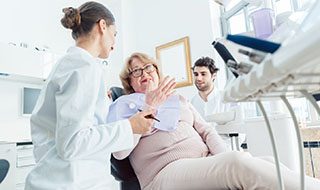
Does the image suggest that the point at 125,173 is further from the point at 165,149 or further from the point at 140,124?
the point at 140,124

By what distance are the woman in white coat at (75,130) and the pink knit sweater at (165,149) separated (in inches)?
9.1

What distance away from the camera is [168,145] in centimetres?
126

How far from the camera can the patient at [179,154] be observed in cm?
88

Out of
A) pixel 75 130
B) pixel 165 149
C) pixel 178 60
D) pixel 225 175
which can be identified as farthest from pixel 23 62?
pixel 225 175

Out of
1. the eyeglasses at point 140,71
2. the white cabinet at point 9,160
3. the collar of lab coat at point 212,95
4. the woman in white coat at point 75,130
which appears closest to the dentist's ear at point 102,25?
the woman in white coat at point 75,130

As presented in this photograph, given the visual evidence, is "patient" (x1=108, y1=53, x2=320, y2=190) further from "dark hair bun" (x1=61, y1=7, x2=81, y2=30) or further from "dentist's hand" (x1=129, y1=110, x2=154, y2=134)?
"dark hair bun" (x1=61, y1=7, x2=81, y2=30)

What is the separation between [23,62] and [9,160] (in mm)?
1137

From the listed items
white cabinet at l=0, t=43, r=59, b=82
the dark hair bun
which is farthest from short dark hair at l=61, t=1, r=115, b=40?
white cabinet at l=0, t=43, r=59, b=82

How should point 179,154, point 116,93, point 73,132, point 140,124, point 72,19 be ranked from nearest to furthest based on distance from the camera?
1. point 73,132
2. point 140,124
3. point 72,19
4. point 179,154
5. point 116,93

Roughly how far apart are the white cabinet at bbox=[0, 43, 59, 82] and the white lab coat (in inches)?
92.6

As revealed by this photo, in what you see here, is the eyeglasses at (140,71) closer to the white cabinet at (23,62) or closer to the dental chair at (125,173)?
the dental chair at (125,173)

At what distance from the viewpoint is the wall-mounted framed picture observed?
3.71 m

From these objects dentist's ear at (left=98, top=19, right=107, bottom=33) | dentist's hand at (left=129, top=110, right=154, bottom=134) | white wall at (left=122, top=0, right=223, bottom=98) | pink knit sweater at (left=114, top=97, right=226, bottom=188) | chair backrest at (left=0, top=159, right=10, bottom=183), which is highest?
white wall at (left=122, top=0, right=223, bottom=98)

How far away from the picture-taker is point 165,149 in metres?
1.24
